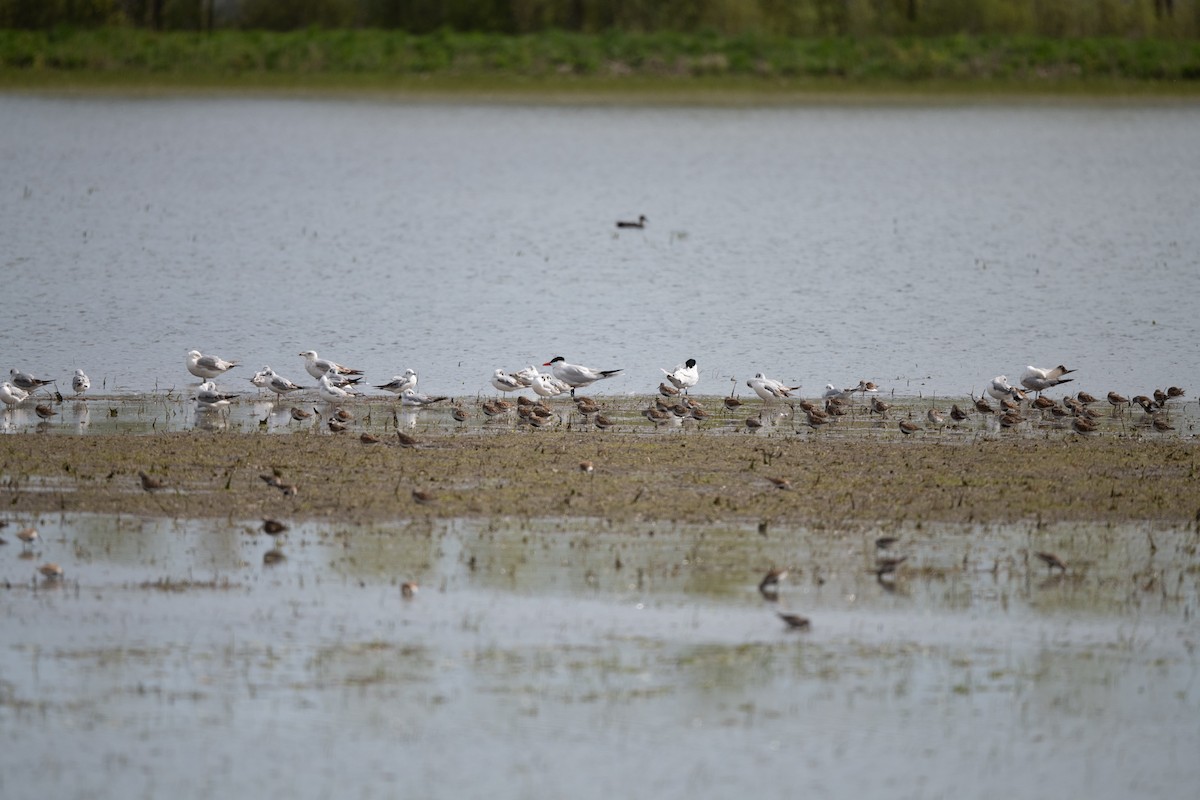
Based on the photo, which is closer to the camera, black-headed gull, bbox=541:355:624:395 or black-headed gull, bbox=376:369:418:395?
black-headed gull, bbox=376:369:418:395

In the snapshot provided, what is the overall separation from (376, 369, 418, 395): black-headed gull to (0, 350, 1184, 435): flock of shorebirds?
1cm

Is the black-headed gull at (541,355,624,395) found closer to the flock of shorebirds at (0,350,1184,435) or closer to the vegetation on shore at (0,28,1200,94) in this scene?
the flock of shorebirds at (0,350,1184,435)

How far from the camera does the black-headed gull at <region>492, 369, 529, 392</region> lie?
15781 mm

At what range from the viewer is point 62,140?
4362 cm

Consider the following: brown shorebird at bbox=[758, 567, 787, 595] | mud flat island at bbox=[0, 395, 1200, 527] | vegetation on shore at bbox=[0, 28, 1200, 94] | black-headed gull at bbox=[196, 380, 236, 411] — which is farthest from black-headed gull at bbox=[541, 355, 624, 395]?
vegetation on shore at bbox=[0, 28, 1200, 94]

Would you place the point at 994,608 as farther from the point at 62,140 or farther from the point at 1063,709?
the point at 62,140

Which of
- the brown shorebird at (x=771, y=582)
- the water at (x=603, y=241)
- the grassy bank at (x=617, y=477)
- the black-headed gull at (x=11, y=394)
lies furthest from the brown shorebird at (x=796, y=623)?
the black-headed gull at (x=11, y=394)

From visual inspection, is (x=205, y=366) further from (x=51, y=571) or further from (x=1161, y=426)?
(x=1161, y=426)

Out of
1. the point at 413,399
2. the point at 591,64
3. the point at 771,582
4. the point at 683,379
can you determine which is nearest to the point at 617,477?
the point at 771,582

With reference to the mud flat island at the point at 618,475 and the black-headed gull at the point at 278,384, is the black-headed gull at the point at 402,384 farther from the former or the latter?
the mud flat island at the point at 618,475

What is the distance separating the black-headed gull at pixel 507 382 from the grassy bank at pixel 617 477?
2065 mm

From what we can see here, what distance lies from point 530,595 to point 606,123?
42.7 m

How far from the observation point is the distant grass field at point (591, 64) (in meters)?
53.5

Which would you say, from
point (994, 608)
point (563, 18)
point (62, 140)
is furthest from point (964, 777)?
point (563, 18)
